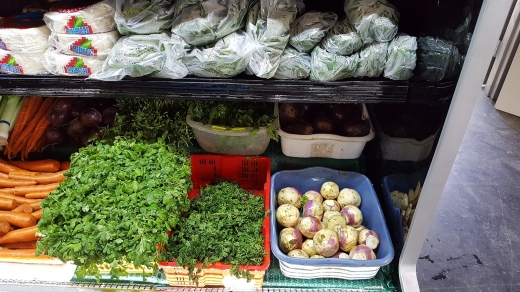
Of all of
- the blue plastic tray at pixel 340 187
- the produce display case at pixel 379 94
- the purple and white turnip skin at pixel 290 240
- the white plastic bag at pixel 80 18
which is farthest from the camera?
the purple and white turnip skin at pixel 290 240

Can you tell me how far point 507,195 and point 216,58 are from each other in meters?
2.29

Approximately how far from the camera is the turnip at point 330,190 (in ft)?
5.62

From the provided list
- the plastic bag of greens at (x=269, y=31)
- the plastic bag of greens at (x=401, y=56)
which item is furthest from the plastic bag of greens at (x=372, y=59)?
the plastic bag of greens at (x=269, y=31)

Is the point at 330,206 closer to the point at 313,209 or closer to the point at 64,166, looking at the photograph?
the point at 313,209

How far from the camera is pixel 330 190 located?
5.61ft

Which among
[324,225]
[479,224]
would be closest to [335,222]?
[324,225]

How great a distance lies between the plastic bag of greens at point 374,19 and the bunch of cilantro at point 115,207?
826 mm

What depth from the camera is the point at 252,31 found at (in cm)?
122

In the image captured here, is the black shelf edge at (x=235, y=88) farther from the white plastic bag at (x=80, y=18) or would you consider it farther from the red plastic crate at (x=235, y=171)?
the red plastic crate at (x=235, y=171)

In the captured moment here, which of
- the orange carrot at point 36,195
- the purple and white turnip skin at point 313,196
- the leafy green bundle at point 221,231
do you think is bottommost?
the orange carrot at point 36,195

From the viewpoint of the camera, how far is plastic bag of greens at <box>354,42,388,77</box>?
1219mm

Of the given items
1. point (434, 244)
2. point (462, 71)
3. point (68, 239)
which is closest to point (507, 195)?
point (434, 244)

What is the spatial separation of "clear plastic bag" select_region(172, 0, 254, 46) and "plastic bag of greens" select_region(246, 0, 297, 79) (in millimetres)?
50

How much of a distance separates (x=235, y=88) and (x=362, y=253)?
0.78 m
